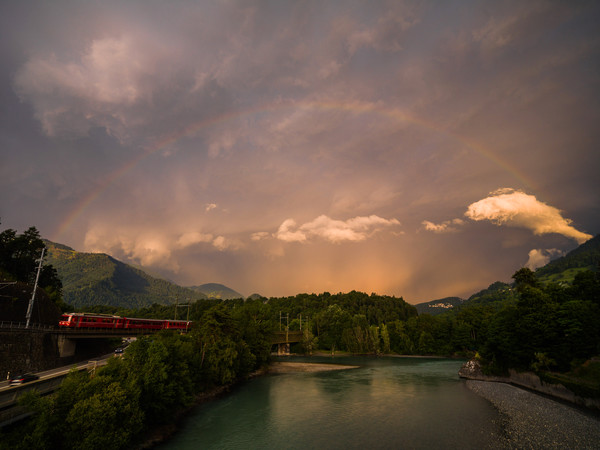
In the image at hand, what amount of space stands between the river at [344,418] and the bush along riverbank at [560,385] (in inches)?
416

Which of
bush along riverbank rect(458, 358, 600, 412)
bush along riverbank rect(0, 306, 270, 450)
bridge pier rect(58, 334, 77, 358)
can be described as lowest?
bush along riverbank rect(458, 358, 600, 412)

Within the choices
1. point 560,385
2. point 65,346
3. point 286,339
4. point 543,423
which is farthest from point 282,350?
point 543,423

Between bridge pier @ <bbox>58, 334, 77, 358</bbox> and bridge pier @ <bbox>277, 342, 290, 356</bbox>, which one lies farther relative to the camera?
bridge pier @ <bbox>277, 342, 290, 356</bbox>

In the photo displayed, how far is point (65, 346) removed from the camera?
52.5m

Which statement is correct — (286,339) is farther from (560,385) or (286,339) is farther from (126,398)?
(126,398)

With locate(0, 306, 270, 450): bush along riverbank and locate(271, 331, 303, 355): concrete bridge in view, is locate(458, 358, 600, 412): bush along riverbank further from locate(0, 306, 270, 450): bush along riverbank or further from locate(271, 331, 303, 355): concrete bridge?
locate(271, 331, 303, 355): concrete bridge

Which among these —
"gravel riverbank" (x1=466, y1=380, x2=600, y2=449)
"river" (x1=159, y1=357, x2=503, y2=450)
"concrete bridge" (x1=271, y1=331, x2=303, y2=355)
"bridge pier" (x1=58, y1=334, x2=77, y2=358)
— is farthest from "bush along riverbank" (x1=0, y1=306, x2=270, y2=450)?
"concrete bridge" (x1=271, y1=331, x2=303, y2=355)

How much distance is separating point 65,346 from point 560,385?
84.1 m

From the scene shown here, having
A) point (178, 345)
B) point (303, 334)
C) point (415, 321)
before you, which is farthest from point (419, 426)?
point (415, 321)

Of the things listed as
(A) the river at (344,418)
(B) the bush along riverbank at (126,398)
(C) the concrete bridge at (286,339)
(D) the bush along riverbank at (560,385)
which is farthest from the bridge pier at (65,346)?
(C) the concrete bridge at (286,339)

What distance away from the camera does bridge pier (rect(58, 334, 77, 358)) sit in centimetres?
5135

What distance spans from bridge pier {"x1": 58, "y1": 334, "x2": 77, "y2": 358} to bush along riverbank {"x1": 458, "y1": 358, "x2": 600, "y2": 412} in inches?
3238

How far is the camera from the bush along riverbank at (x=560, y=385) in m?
45.3

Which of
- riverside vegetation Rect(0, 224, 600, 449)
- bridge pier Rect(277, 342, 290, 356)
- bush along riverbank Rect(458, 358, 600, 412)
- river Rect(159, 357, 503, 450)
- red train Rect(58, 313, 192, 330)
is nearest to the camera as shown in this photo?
riverside vegetation Rect(0, 224, 600, 449)
